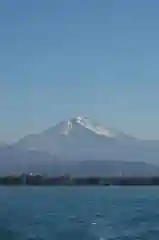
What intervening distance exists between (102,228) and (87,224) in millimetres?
3090

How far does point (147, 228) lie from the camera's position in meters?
42.1

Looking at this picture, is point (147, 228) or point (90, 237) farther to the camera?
point (147, 228)

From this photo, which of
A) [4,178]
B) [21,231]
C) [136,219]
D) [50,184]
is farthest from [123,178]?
[21,231]

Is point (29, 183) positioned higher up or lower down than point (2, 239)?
higher up

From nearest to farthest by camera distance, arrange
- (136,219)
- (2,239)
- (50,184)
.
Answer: (2,239), (136,219), (50,184)

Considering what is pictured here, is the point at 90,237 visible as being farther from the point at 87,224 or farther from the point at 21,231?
the point at 87,224

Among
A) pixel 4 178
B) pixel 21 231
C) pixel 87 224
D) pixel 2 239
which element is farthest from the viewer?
pixel 4 178

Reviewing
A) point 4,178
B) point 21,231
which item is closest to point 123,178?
point 4,178

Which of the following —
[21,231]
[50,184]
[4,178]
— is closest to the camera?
[21,231]

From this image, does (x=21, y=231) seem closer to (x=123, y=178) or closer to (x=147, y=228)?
(x=147, y=228)

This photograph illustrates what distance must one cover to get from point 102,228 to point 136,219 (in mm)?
7753

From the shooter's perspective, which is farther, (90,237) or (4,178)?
(4,178)

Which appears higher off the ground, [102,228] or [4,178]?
[4,178]

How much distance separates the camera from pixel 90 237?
37.1 m
